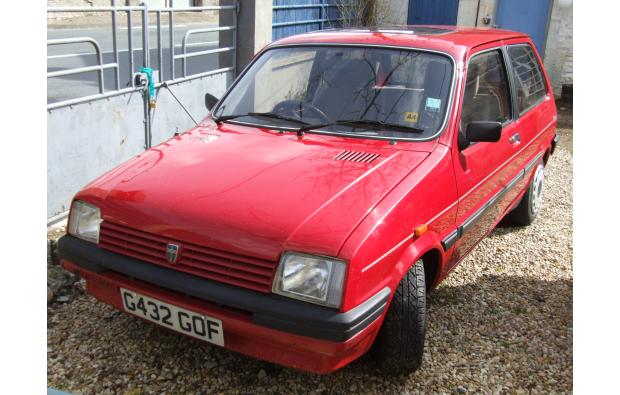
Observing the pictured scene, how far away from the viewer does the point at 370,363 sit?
121 inches

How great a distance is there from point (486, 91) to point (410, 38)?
0.68 m

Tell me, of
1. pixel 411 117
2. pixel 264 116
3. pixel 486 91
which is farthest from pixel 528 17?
pixel 264 116

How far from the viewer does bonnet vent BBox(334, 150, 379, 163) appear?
3.05 m

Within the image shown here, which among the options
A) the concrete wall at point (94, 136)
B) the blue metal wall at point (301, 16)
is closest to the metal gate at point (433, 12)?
the blue metal wall at point (301, 16)

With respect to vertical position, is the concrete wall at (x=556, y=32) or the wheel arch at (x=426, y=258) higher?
the concrete wall at (x=556, y=32)

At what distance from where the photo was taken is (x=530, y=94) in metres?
4.84

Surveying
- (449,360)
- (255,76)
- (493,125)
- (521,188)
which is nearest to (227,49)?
(255,76)

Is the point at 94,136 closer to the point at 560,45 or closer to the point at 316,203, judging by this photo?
the point at 316,203

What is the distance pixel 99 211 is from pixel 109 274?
33cm

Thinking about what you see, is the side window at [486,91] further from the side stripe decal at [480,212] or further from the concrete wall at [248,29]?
the concrete wall at [248,29]

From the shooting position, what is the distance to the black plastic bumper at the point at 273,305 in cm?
234

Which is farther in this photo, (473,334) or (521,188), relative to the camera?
(521,188)

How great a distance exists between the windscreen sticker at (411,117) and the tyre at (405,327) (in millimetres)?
927

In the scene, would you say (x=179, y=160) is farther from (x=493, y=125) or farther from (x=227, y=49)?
(x=227, y=49)
